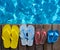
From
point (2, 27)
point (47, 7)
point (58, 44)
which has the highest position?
point (47, 7)

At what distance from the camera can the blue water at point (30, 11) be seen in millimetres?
4289

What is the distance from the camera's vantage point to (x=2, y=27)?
4.19 meters

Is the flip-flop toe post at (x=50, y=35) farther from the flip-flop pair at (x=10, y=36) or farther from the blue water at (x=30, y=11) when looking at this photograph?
the flip-flop pair at (x=10, y=36)

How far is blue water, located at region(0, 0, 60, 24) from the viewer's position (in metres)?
4.29

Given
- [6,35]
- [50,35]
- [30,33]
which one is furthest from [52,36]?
[6,35]

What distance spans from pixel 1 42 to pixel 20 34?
336 mm

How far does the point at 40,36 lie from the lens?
4254mm

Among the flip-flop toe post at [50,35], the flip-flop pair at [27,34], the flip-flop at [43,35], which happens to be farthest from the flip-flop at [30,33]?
the flip-flop toe post at [50,35]

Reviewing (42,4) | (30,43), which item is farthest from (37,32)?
(42,4)

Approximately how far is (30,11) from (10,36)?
0.55 meters

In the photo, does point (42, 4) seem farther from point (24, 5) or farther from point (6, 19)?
point (6, 19)

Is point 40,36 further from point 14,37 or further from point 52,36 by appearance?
point 14,37

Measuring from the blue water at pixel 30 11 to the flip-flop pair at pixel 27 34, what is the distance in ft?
0.48

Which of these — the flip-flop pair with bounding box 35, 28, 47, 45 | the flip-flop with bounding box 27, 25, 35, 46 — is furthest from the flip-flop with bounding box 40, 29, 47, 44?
the flip-flop with bounding box 27, 25, 35, 46
